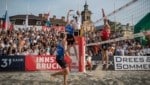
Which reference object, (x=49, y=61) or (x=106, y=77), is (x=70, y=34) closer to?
(x=106, y=77)

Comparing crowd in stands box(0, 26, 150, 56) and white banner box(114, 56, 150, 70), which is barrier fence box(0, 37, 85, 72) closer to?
crowd in stands box(0, 26, 150, 56)

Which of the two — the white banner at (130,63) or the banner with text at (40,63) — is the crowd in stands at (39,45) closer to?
the banner with text at (40,63)

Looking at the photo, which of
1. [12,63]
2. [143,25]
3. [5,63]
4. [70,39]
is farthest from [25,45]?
[143,25]

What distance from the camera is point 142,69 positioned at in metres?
17.9

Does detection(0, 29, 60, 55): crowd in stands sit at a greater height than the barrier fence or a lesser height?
greater

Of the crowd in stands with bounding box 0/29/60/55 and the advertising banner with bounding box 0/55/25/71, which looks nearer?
the advertising banner with bounding box 0/55/25/71

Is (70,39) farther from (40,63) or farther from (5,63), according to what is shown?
(5,63)

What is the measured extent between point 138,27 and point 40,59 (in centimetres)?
579

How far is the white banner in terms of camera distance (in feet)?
58.0

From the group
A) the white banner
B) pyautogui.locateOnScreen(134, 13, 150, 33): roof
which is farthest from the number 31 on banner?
pyautogui.locateOnScreen(134, 13, 150, 33): roof

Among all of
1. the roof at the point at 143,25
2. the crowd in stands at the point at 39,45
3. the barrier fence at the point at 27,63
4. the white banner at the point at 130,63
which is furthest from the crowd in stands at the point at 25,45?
the roof at the point at 143,25

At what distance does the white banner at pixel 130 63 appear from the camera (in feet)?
58.0

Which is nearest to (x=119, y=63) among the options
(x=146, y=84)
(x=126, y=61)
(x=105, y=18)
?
(x=126, y=61)

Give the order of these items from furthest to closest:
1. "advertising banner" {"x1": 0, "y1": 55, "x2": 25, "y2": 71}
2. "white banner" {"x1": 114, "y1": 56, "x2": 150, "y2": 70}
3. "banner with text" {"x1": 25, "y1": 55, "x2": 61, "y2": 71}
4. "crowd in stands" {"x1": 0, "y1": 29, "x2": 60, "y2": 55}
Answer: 1. "crowd in stands" {"x1": 0, "y1": 29, "x2": 60, "y2": 55}
2. "white banner" {"x1": 114, "y1": 56, "x2": 150, "y2": 70}
3. "banner with text" {"x1": 25, "y1": 55, "x2": 61, "y2": 71}
4. "advertising banner" {"x1": 0, "y1": 55, "x2": 25, "y2": 71}
